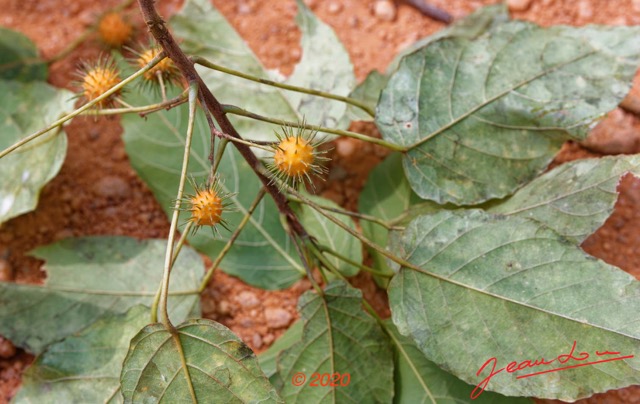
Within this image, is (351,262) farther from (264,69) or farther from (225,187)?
(264,69)

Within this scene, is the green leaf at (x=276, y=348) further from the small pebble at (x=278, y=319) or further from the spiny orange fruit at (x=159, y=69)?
the spiny orange fruit at (x=159, y=69)

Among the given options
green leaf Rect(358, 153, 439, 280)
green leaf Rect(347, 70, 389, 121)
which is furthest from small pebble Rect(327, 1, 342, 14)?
green leaf Rect(358, 153, 439, 280)

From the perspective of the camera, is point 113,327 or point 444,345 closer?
point 444,345

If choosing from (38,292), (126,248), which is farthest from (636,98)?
(38,292)

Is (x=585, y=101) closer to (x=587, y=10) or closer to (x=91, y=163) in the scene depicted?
(x=587, y=10)

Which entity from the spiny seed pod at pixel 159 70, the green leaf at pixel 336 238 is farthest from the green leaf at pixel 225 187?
the spiny seed pod at pixel 159 70
